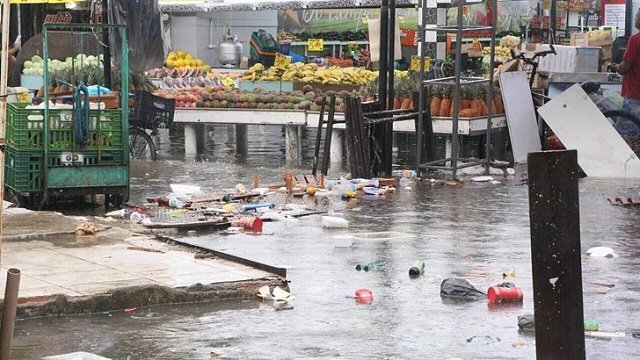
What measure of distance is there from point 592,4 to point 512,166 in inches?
375

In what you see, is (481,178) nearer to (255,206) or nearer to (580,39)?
(255,206)

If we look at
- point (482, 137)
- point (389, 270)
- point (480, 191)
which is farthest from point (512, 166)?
point (389, 270)

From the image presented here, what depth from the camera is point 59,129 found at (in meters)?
13.3

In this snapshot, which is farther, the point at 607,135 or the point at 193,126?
the point at 193,126

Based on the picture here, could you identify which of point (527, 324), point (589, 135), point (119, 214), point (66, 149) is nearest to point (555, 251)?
point (527, 324)

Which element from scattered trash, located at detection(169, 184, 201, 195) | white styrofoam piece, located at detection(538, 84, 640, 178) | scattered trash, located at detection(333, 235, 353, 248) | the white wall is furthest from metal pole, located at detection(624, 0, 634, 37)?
scattered trash, located at detection(333, 235, 353, 248)

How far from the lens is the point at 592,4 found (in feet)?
85.5

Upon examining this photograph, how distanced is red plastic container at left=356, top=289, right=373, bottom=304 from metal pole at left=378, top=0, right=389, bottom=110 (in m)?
8.01

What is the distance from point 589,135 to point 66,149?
7169mm

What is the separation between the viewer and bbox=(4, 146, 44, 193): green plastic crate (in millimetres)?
13211

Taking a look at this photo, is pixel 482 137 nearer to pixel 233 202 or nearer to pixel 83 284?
pixel 233 202

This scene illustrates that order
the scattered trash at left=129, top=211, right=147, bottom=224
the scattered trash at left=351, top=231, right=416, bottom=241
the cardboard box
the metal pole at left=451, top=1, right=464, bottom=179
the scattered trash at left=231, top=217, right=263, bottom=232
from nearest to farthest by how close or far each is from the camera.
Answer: the scattered trash at left=351, top=231, right=416, bottom=241, the scattered trash at left=231, top=217, right=263, bottom=232, the scattered trash at left=129, top=211, right=147, bottom=224, the metal pole at left=451, top=1, right=464, bottom=179, the cardboard box

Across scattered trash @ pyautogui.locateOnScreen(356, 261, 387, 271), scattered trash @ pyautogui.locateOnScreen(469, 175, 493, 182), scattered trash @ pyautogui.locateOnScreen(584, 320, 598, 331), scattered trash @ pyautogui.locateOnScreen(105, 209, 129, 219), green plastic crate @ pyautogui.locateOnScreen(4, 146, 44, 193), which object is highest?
green plastic crate @ pyautogui.locateOnScreen(4, 146, 44, 193)

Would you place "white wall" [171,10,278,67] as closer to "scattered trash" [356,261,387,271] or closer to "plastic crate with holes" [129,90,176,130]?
"plastic crate with holes" [129,90,176,130]
